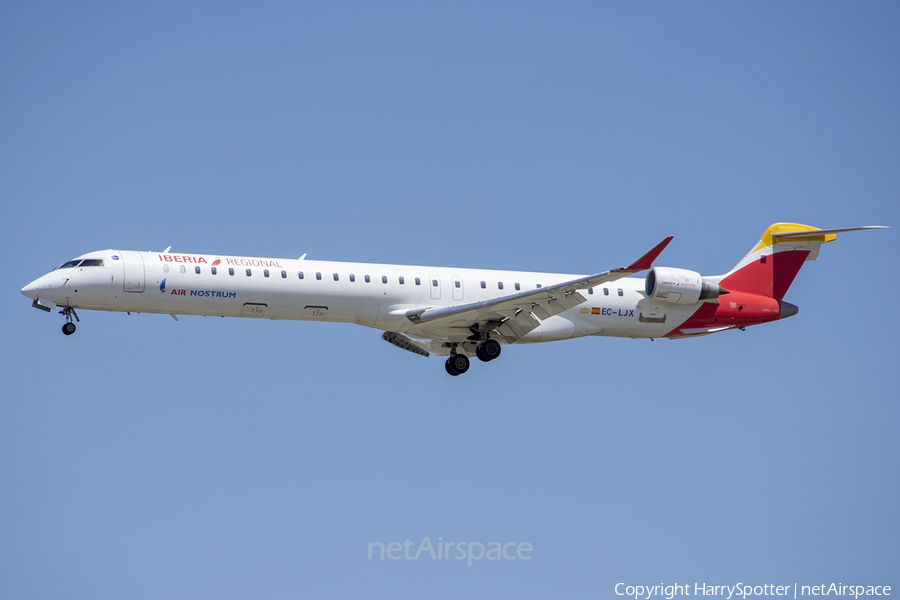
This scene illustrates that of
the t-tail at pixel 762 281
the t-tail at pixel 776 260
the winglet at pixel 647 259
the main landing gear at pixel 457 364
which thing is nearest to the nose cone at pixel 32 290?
the main landing gear at pixel 457 364

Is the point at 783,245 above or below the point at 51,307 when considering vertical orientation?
above

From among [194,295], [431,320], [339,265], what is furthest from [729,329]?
[194,295]

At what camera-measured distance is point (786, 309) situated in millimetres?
33312

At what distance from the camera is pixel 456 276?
101 feet

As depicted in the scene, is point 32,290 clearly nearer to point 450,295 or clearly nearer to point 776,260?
point 450,295

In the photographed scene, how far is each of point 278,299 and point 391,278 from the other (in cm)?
323

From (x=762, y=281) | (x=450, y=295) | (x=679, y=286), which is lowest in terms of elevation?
(x=450, y=295)

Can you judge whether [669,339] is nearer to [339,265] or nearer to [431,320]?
[431,320]

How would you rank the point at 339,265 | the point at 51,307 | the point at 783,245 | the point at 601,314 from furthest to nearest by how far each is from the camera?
the point at 783,245
the point at 601,314
the point at 339,265
the point at 51,307

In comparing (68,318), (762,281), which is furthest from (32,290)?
(762,281)

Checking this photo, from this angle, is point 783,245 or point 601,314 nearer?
point 601,314

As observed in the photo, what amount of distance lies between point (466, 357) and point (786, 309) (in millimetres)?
10075

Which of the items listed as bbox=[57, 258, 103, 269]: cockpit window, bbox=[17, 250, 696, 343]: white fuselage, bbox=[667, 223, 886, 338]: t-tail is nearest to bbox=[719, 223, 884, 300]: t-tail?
bbox=[667, 223, 886, 338]: t-tail

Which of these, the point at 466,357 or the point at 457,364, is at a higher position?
the point at 466,357
